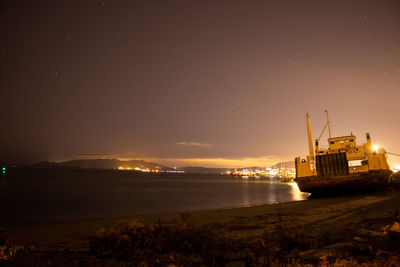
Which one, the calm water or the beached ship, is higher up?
the beached ship

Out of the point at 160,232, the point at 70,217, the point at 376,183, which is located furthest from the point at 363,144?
the point at 70,217

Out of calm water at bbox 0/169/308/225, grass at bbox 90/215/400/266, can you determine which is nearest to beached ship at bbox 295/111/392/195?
calm water at bbox 0/169/308/225

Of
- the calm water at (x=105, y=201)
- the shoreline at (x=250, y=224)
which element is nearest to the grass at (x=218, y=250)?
the shoreline at (x=250, y=224)

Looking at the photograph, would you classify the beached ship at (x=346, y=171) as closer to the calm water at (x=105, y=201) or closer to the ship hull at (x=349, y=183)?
the ship hull at (x=349, y=183)

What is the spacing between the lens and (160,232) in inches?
314

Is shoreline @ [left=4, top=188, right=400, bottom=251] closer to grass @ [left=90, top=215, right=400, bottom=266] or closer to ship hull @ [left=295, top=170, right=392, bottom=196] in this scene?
grass @ [left=90, top=215, right=400, bottom=266]

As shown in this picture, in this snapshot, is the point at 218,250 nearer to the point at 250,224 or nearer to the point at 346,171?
the point at 250,224

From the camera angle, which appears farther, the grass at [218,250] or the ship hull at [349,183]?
the ship hull at [349,183]

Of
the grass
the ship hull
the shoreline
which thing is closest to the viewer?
the grass

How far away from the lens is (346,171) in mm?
26219

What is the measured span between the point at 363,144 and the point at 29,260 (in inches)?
1290

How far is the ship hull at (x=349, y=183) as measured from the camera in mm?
25438

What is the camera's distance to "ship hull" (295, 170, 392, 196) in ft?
83.5

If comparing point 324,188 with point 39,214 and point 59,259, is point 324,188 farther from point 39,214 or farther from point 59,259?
point 39,214
